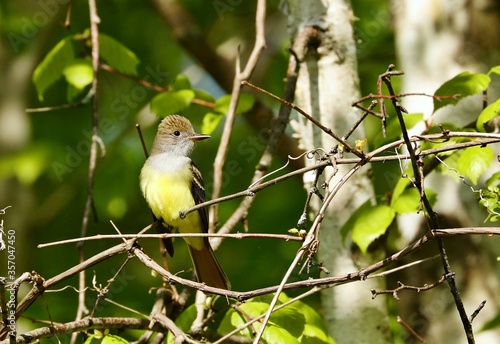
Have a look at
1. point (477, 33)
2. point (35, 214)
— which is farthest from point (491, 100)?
point (35, 214)

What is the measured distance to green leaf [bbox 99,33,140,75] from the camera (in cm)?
465

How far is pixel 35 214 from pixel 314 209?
3.92 meters

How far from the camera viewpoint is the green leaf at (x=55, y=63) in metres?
4.60

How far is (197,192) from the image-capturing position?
459 cm

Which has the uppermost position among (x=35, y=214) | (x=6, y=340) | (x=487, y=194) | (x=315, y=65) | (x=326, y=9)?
(x=326, y=9)

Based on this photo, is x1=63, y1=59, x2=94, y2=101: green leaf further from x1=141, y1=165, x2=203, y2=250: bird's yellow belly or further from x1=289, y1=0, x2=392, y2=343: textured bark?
x1=289, y1=0, x2=392, y2=343: textured bark

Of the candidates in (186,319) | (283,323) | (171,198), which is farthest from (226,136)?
(283,323)

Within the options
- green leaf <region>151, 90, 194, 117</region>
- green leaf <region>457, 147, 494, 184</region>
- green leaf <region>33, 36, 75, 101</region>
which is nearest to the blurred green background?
green leaf <region>33, 36, 75, 101</region>

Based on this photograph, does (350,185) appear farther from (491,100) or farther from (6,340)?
(6,340)

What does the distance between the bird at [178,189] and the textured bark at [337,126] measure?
1.90 ft

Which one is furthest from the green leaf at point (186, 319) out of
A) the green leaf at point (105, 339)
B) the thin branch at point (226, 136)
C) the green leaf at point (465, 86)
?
the green leaf at point (465, 86)

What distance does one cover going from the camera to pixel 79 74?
4.64 m

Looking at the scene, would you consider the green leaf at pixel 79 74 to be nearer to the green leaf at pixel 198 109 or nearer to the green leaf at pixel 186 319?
the green leaf at pixel 198 109

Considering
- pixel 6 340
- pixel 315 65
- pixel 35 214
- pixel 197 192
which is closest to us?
pixel 6 340
